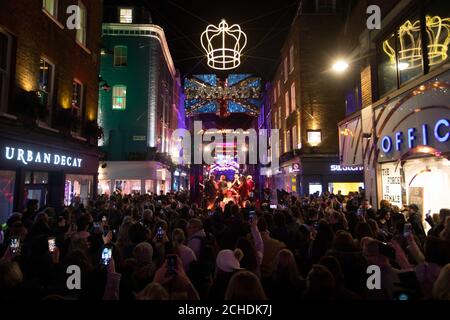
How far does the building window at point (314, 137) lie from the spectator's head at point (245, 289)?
72.4ft

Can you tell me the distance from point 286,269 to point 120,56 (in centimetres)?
2887

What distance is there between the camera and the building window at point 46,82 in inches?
460

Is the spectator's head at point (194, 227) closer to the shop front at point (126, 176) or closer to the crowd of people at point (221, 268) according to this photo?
the crowd of people at point (221, 268)

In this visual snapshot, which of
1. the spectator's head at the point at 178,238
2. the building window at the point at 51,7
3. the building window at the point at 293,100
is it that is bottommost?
the spectator's head at the point at 178,238

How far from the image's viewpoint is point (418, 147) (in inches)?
401

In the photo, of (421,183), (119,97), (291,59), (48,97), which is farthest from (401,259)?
(119,97)

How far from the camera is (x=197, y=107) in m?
24.5

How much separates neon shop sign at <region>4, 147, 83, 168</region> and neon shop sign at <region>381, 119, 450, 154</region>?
12.5 metres

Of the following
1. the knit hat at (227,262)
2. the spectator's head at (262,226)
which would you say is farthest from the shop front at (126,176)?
the knit hat at (227,262)

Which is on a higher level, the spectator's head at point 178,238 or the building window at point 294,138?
the building window at point 294,138

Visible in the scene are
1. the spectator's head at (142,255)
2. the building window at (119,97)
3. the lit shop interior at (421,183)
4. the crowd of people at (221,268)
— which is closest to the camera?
the crowd of people at (221,268)
